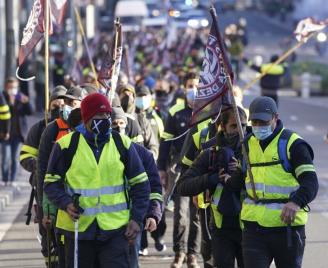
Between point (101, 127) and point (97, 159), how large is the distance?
200mm

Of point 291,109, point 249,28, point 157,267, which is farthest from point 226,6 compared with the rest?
point 157,267

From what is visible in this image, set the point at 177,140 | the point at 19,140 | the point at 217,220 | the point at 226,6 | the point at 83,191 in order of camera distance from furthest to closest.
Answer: the point at 226,6 < the point at 19,140 < the point at 177,140 < the point at 217,220 < the point at 83,191

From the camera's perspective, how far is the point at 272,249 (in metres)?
8.35

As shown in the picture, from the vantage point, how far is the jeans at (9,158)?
17891 mm

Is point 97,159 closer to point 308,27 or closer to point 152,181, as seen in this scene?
point 152,181

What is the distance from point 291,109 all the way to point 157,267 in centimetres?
2548

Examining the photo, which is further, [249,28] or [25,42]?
[249,28]

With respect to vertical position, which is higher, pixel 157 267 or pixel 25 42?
pixel 25 42

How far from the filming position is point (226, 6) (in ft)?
331

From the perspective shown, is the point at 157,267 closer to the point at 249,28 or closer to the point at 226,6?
the point at 249,28

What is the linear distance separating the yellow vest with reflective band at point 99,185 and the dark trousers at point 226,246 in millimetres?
1330

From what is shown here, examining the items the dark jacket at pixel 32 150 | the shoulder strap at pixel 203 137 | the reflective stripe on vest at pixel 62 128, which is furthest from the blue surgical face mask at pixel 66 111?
the shoulder strap at pixel 203 137

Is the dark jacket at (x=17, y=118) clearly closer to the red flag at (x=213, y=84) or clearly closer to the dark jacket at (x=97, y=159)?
the red flag at (x=213, y=84)

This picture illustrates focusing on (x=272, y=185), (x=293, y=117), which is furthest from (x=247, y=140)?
(x=293, y=117)
